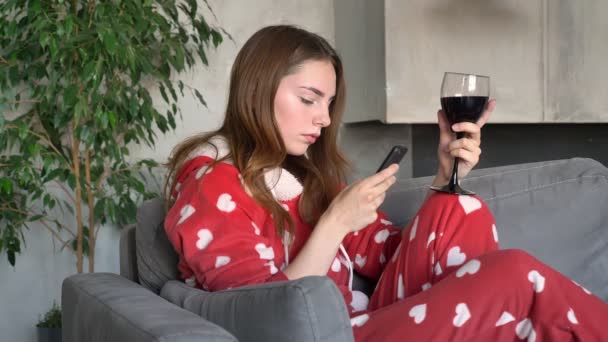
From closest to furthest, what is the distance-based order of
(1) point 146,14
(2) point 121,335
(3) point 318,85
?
1. (2) point 121,335
2. (3) point 318,85
3. (1) point 146,14

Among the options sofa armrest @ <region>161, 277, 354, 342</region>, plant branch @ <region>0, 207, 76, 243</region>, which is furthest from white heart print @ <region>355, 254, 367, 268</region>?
plant branch @ <region>0, 207, 76, 243</region>

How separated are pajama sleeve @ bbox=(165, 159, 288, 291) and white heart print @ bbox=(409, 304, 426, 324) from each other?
22 cm

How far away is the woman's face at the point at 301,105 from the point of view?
138 centimetres

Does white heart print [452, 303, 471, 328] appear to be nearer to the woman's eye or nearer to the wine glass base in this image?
the wine glass base

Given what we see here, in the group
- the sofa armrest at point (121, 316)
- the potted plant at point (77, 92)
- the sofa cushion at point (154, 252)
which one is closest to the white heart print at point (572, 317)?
the sofa armrest at point (121, 316)

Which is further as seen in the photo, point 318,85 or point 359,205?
point 318,85

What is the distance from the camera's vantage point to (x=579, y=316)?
1046 millimetres

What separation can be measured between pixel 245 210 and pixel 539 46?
176 cm

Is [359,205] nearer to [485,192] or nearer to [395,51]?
[485,192]

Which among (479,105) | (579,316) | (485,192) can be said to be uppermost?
(479,105)

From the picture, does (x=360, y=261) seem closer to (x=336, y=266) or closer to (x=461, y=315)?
(x=336, y=266)

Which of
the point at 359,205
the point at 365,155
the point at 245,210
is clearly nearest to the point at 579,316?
the point at 359,205

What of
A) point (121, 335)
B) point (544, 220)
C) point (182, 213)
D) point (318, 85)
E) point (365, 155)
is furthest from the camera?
point (365, 155)

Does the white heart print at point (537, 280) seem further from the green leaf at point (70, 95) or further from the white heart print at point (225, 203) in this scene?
the green leaf at point (70, 95)
